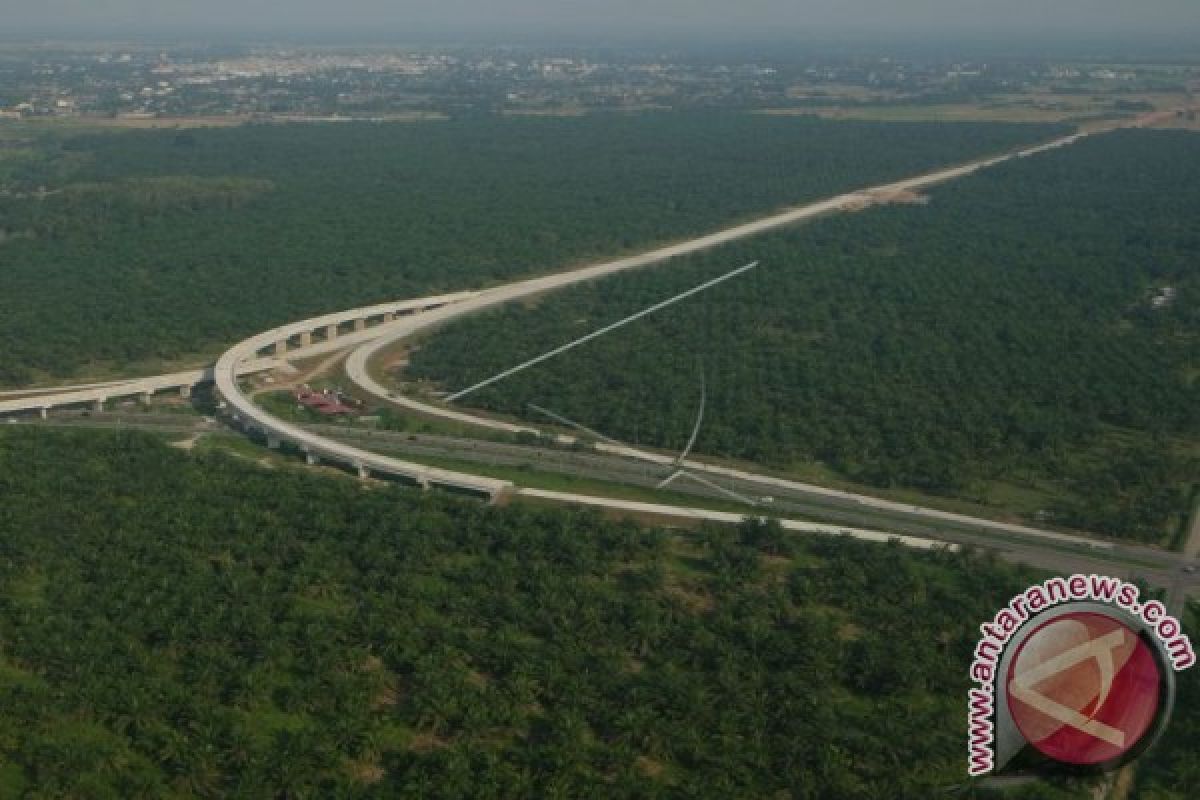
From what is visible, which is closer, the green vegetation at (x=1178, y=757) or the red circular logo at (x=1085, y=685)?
→ the red circular logo at (x=1085, y=685)

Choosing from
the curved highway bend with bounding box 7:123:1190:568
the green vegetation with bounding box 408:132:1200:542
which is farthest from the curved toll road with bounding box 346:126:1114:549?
the green vegetation with bounding box 408:132:1200:542

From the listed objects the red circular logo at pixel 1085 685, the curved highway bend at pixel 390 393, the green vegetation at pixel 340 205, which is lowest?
the curved highway bend at pixel 390 393

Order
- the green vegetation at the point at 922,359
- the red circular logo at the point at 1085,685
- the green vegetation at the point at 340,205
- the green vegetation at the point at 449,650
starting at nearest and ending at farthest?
the red circular logo at the point at 1085,685 → the green vegetation at the point at 449,650 → the green vegetation at the point at 922,359 → the green vegetation at the point at 340,205

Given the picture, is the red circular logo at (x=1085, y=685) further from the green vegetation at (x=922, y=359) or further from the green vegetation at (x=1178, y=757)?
the green vegetation at (x=922, y=359)

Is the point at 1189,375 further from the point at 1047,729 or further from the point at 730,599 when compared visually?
the point at 1047,729

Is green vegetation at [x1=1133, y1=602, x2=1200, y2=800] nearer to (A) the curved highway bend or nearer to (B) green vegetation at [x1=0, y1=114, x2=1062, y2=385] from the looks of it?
(A) the curved highway bend

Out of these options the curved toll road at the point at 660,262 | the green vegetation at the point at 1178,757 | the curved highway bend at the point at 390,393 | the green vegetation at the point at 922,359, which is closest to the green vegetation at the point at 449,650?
the green vegetation at the point at 1178,757

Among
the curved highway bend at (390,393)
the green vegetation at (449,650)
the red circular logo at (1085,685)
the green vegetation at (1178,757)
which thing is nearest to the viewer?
the red circular logo at (1085,685)

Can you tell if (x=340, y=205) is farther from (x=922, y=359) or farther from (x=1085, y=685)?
(x=1085, y=685)
